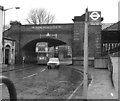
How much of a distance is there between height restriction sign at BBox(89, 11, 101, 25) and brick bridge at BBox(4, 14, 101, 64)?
31.4 m

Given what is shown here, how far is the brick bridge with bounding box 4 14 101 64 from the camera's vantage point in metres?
39.9

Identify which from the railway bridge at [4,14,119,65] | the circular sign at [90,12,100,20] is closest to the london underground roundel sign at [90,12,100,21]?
the circular sign at [90,12,100,20]

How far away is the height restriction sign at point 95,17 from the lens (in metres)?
7.73

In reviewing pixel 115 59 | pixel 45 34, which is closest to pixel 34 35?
pixel 45 34

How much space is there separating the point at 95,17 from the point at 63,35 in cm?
3447

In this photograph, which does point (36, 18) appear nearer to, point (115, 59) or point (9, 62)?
point (9, 62)

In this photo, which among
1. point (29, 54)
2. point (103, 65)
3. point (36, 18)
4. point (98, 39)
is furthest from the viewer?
point (36, 18)

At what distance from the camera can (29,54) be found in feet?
165

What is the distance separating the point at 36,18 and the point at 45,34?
111ft

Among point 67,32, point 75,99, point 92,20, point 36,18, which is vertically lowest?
point 75,99

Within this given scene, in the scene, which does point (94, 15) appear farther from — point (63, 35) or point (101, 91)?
point (63, 35)

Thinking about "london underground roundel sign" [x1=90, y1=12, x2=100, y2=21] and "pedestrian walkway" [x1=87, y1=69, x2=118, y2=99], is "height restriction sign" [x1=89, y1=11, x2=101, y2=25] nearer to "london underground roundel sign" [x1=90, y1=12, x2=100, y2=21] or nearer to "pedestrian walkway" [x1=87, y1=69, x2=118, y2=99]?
"london underground roundel sign" [x1=90, y1=12, x2=100, y2=21]

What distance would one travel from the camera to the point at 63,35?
139ft

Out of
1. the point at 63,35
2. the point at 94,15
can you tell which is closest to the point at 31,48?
the point at 63,35
